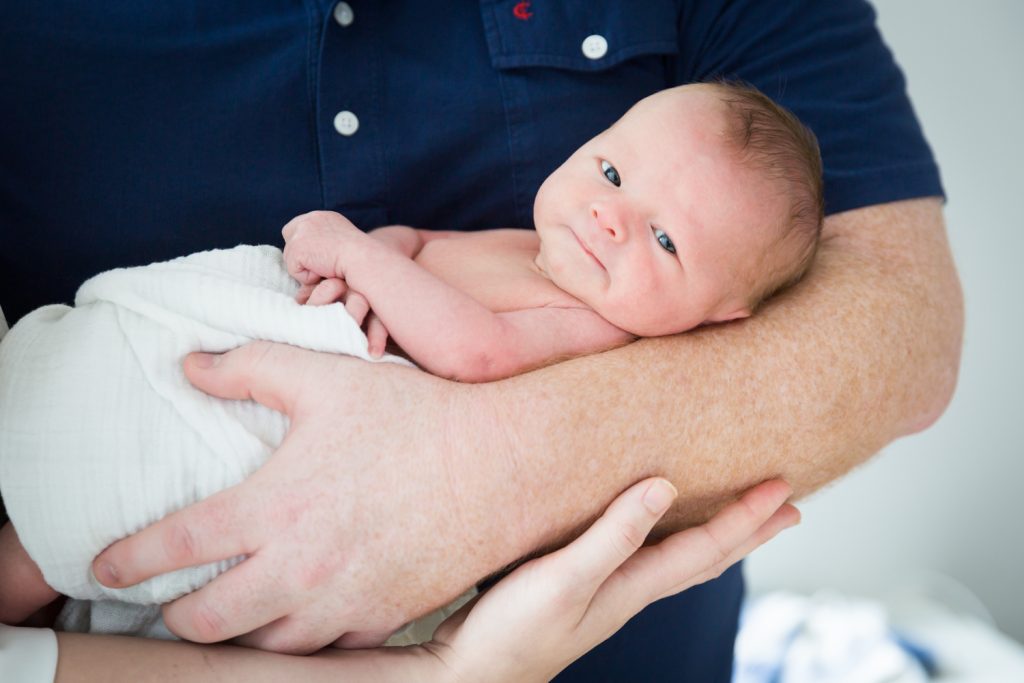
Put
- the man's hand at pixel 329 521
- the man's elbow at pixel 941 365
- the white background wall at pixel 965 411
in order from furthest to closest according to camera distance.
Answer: the white background wall at pixel 965 411
the man's elbow at pixel 941 365
the man's hand at pixel 329 521

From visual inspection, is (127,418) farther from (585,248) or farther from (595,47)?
(595,47)

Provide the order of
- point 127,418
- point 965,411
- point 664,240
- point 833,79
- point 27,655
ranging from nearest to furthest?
point 27,655, point 127,418, point 664,240, point 833,79, point 965,411

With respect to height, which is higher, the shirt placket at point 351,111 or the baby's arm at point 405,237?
the shirt placket at point 351,111

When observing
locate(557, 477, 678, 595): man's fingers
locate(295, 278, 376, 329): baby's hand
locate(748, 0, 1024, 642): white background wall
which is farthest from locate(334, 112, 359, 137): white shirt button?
locate(748, 0, 1024, 642): white background wall

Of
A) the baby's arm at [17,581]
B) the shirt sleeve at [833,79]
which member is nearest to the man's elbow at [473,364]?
the baby's arm at [17,581]

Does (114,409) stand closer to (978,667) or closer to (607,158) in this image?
(607,158)

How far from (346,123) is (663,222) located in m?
0.46

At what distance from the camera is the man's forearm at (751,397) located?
3.44 ft

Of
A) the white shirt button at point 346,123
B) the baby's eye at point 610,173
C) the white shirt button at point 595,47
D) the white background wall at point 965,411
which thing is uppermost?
the white shirt button at point 595,47

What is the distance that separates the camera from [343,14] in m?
1.26

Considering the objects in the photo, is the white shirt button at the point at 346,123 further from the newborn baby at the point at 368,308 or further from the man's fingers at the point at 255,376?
the man's fingers at the point at 255,376

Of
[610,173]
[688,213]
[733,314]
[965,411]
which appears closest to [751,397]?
[733,314]

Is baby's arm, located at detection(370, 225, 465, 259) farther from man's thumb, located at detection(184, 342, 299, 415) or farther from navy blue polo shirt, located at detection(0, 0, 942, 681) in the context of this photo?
man's thumb, located at detection(184, 342, 299, 415)

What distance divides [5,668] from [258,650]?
251 millimetres
